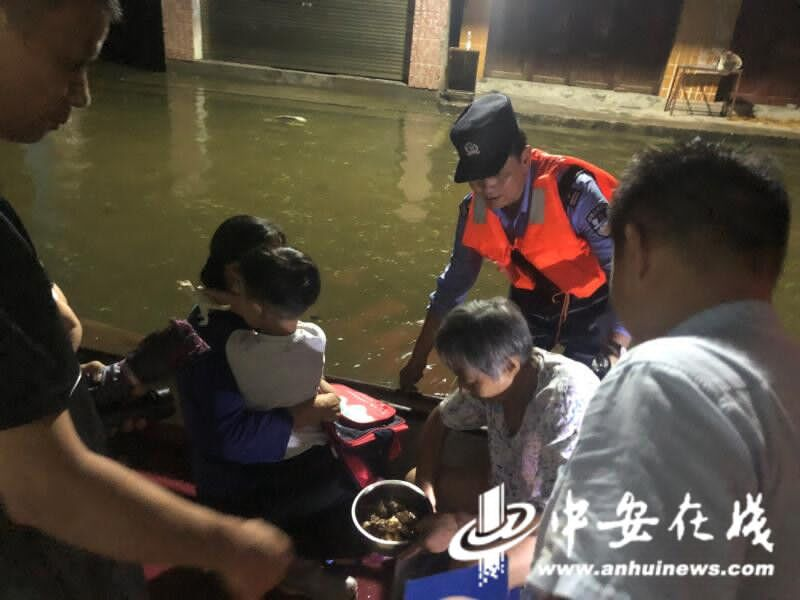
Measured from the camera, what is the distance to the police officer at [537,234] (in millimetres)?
2457

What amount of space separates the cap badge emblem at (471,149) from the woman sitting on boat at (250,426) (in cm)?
82

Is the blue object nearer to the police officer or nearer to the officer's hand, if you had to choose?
the police officer

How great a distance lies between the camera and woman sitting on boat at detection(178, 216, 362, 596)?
6.55ft

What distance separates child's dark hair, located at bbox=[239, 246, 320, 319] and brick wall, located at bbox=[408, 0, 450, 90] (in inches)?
411

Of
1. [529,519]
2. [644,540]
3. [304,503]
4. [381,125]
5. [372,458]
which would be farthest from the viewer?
[381,125]

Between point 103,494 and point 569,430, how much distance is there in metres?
1.37

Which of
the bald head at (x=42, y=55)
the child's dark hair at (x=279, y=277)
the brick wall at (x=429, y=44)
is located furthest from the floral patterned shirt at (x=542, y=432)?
the brick wall at (x=429, y=44)

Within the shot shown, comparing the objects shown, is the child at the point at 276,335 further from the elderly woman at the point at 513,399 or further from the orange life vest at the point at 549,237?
the orange life vest at the point at 549,237

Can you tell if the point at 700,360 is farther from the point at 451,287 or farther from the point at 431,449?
the point at 451,287

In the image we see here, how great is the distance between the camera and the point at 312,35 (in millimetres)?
12102

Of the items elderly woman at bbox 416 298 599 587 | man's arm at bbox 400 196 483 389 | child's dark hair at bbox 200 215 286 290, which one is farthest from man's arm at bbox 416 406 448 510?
child's dark hair at bbox 200 215 286 290

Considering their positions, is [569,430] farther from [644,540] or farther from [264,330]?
[644,540]

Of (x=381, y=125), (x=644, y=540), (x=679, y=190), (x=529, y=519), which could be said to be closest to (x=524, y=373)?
(x=529, y=519)

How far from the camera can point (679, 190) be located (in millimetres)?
1008
